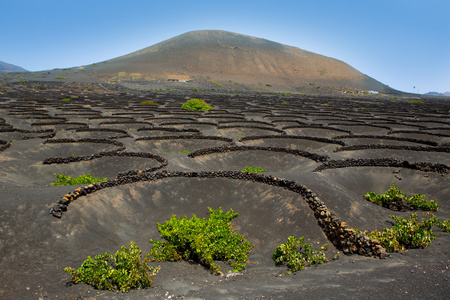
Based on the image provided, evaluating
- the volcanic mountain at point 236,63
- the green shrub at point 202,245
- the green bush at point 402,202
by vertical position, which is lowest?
the green shrub at point 202,245

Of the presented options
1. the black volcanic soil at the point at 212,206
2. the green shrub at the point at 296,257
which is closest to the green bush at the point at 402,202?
the black volcanic soil at the point at 212,206

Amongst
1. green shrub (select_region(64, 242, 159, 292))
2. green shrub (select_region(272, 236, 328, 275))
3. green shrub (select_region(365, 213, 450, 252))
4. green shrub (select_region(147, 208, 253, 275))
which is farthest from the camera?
green shrub (select_region(147, 208, 253, 275))

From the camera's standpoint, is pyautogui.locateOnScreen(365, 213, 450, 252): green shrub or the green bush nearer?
pyautogui.locateOnScreen(365, 213, 450, 252): green shrub

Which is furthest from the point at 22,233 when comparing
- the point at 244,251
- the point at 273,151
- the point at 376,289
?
the point at 273,151

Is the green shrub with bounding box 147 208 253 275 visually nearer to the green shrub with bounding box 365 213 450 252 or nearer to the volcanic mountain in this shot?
the green shrub with bounding box 365 213 450 252

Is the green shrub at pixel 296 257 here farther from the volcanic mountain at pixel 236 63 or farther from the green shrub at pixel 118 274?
the volcanic mountain at pixel 236 63

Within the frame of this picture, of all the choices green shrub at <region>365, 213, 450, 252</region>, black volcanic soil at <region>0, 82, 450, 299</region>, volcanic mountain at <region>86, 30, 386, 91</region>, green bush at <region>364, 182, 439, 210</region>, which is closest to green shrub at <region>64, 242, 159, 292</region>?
black volcanic soil at <region>0, 82, 450, 299</region>
